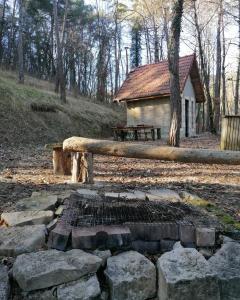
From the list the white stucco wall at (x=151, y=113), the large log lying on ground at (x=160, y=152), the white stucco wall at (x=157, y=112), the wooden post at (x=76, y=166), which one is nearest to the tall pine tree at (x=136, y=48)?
the white stucco wall at (x=157, y=112)

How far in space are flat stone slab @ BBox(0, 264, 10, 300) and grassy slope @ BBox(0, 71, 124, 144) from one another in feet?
35.1

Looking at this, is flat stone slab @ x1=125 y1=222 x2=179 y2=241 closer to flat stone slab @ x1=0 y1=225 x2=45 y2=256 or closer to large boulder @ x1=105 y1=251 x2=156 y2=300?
large boulder @ x1=105 y1=251 x2=156 y2=300

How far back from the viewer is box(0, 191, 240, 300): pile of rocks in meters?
2.75

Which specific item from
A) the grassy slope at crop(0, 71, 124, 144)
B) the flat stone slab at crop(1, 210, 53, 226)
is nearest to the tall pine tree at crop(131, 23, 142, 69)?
the grassy slope at crop(0, 71, 124, 144)

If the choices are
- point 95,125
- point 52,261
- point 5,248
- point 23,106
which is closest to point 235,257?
point 52,261

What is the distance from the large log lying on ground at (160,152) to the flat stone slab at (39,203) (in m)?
1.28

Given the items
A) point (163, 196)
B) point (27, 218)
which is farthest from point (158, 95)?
point (27, 218)

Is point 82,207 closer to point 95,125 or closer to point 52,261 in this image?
point 52,261

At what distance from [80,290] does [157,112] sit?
19003mm

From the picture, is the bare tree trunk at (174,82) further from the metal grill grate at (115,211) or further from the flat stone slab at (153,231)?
the flat stone slab at (153,231)

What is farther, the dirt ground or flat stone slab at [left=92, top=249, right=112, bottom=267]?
the dirt ground

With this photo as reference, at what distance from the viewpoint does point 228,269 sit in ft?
9.70

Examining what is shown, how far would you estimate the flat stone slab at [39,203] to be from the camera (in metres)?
3.95

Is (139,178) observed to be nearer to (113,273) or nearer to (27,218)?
(27,218)
